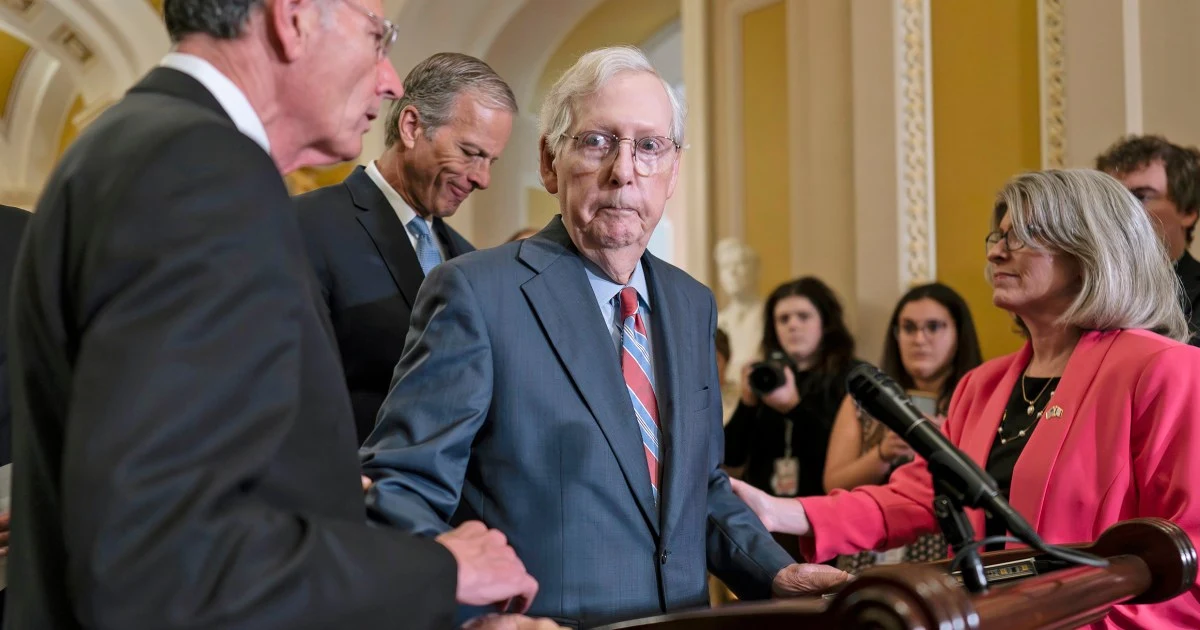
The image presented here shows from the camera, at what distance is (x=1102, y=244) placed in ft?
7.36

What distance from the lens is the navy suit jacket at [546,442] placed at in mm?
1626

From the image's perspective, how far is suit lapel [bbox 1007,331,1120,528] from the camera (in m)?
2.13

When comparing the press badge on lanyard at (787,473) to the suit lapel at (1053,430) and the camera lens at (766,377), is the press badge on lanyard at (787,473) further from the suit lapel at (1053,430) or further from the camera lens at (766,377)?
the suit lapel at (1053,430)

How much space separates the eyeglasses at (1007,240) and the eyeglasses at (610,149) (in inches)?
35.5

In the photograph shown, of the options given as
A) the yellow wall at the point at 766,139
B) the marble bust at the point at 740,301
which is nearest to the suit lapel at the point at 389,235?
the marble bust at the point at 740,301

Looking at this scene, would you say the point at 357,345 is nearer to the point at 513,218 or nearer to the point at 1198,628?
the point at 1198,628

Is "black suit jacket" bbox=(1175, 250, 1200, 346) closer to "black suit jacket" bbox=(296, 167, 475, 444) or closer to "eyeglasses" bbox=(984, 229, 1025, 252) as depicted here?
"eyeglasses" bbox=(984, 229, 1025, 252)

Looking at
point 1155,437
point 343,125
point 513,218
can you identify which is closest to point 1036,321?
point 1155,437

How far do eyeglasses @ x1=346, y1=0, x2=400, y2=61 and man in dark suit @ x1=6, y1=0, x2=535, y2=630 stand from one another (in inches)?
2.4

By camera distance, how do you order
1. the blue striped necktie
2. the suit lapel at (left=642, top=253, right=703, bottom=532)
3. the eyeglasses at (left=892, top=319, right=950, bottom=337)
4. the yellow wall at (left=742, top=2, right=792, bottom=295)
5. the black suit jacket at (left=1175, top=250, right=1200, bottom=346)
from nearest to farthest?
the suit lapel at (left=642, top=253, right=703, bottom=532) → the blue striped necktie → the black suit jacket at (left=1175, top=250, right=1200, bottom=346) → the eyeglasses at (left=892, top=319, right=950, bottom=337) → the yellow wall at (left=742, top=2, right=792, bottom=295)

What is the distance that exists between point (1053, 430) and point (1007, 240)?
451mm

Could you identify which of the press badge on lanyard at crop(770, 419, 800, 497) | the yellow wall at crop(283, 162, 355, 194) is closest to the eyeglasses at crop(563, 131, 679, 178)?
the press badge on lanyard at crop(770, 419, 800, 497)

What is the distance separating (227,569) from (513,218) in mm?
8593

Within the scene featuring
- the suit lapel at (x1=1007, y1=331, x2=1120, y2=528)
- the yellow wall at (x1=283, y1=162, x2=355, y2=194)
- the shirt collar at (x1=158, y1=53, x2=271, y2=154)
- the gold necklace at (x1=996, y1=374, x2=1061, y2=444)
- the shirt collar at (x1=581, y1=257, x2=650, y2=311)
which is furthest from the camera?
the yellow wall at (x1=283, y1=162, x2=355, y2=194)
